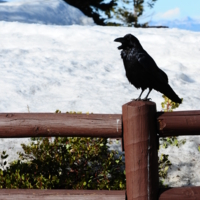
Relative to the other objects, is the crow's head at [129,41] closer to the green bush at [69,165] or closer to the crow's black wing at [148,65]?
the crow's black wing at [148,65]

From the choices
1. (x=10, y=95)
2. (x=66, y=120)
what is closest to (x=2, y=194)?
(x=66, y=120)

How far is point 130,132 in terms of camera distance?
298 cm

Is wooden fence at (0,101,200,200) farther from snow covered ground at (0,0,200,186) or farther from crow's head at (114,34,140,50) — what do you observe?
snow covered ground at (0,0,200,186)

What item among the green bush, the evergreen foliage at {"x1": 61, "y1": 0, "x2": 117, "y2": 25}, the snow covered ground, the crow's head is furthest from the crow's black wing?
the evergreen foliage at {"x1": 61, "y1": 0, "x2": 117, "y2": 25}

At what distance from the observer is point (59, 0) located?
18.6 metres

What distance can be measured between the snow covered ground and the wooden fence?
194 cm

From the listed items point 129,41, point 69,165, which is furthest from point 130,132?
point 69,165

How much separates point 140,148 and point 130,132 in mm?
129

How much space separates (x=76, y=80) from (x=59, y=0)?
1183 cm

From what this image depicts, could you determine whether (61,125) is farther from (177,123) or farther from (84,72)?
(84,72)

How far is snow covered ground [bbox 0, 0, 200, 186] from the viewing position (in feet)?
20.5

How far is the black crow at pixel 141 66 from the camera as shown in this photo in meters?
4.03

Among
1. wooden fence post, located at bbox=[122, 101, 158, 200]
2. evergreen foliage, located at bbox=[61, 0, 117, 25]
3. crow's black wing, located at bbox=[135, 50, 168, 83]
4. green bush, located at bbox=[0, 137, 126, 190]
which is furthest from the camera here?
evergreen foliage, located at bbox=[61, 0, 117, 25]

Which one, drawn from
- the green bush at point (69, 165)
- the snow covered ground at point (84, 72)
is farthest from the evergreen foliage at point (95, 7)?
the green bush at point (69, 165)
